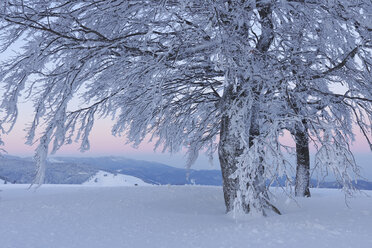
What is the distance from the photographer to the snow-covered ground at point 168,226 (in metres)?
5.07

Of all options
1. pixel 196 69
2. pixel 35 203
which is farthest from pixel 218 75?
pixel 35 203

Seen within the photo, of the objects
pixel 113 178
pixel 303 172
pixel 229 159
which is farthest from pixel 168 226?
pixel 113 178

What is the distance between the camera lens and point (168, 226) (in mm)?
6160

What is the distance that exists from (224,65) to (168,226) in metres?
3.16

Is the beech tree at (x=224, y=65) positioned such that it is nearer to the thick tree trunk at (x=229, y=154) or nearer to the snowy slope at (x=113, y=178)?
the thick tree trunk at (x=229, y=154)

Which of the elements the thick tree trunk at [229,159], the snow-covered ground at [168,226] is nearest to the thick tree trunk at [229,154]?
the thick tree trunk at [229,159]

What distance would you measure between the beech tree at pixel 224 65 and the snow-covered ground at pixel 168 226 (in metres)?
0.74

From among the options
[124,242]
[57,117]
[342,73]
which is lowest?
[124,242]

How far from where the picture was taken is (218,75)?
27.3 ft

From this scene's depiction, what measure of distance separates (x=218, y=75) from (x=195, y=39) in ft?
6.49

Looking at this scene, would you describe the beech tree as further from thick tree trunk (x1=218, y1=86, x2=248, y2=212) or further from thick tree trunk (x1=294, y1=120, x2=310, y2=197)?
thick tree trunk (x1=294, y1=120, x2=310, y2=197)

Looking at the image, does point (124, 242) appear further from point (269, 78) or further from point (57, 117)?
point (269, 78)

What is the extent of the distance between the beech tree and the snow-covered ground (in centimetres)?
74

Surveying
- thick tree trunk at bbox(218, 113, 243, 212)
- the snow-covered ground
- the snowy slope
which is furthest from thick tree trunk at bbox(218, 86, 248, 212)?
the snowy slope
